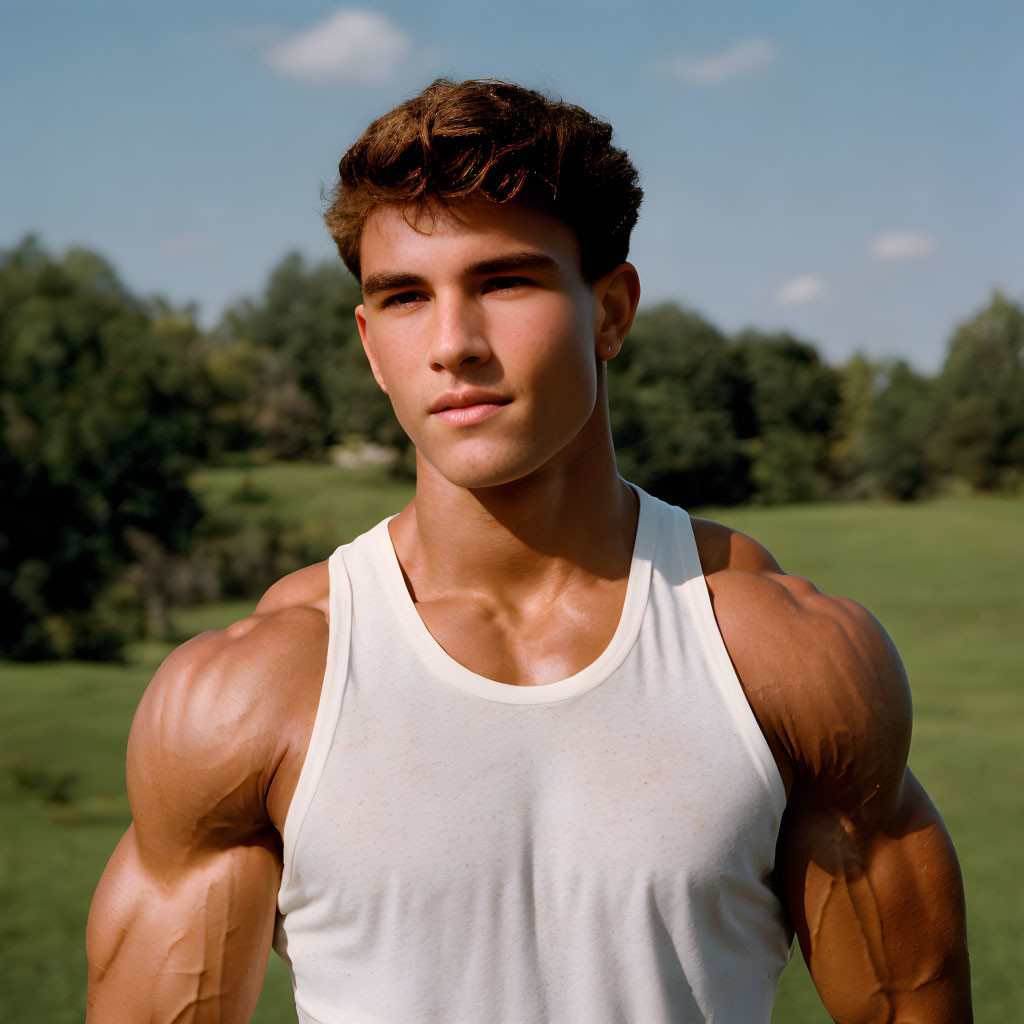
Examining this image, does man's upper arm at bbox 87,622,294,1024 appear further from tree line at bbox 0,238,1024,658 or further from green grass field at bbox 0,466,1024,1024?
tree line at bbox 0,238,1024,658

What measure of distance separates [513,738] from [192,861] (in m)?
0.62

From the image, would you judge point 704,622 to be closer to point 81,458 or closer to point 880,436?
point 81,458

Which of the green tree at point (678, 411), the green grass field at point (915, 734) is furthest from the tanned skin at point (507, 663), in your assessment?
the green tree at point (678, 411)

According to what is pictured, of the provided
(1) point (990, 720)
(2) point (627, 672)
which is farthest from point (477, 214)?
(1) point (990, 720)

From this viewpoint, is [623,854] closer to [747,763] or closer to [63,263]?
[747,763]

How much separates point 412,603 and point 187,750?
1.48 feet

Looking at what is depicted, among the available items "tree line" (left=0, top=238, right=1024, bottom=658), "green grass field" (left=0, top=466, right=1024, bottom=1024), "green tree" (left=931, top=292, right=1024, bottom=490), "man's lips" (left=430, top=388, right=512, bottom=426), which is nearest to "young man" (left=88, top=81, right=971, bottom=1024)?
"man's lips" (left=430, top=388, right=512, bottom=426)

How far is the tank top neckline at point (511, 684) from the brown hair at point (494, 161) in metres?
0.56

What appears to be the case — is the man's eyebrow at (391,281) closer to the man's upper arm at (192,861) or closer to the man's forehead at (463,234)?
the man's forehead at (463,234)

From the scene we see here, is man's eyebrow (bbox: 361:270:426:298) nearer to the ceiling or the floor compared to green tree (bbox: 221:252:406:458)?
nearer to the floor

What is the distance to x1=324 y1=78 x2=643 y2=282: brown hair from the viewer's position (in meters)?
1.77

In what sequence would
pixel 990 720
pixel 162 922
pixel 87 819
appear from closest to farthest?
pixel 162 922 → pixel 87 819 → pixel 990 720

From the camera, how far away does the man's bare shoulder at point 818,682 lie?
1.86 meters

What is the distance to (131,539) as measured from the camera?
926 inches
